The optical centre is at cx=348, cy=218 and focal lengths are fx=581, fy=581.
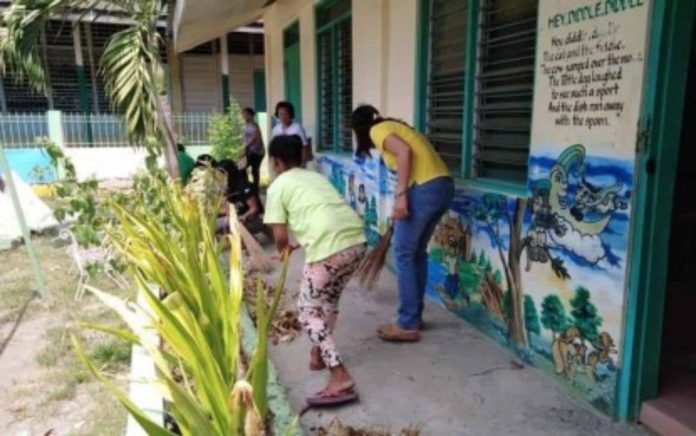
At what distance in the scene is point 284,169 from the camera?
2959 millimetres

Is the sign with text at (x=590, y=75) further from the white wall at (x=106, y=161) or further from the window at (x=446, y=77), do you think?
the white wall at (x=106, y=161)

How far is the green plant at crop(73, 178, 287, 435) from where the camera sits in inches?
61.0

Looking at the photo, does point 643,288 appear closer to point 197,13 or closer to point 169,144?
point 169,144

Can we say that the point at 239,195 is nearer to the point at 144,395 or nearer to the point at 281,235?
the point at 281,235

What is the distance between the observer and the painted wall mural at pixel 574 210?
2498 mm

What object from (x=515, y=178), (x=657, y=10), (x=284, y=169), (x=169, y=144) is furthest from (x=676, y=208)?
(x=169, y=144)

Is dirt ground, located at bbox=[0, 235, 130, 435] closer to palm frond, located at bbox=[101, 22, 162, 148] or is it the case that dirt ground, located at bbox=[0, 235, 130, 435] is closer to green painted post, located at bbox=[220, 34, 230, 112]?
palm frond, located at bbox=[101, 22, 162, 148]

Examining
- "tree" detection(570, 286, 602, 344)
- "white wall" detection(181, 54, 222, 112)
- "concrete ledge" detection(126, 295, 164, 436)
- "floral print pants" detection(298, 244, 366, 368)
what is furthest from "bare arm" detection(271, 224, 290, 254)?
"white wall" detection(181, 54, 222, 112)

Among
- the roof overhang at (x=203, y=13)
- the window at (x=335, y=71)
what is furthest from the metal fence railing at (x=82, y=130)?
the window at (x=335, y=71)

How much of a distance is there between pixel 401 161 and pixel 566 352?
135 centimetres

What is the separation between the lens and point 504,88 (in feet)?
11.7

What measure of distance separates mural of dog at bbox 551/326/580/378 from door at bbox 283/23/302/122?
21.1ft

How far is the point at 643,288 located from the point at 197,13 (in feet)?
19.3

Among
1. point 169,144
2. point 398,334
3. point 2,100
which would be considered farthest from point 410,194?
point 2,100
